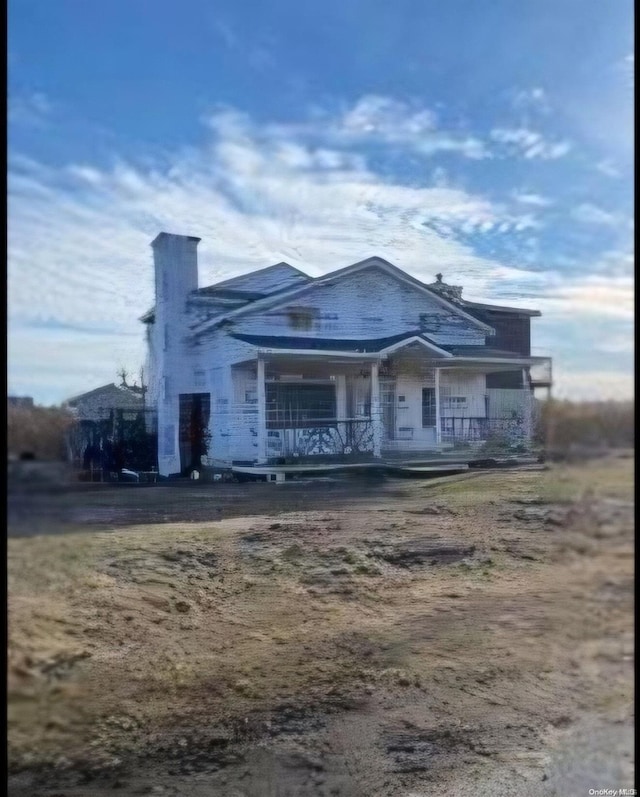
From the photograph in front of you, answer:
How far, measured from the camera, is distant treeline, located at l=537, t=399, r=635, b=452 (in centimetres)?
94

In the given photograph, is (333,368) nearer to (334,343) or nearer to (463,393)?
(334,343)

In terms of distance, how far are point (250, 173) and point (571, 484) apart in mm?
1022

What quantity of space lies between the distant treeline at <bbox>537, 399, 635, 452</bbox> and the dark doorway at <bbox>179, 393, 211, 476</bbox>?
79 centimetres

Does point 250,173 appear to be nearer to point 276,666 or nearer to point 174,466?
point 174,466

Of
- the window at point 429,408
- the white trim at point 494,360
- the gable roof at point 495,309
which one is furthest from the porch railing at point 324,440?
the gable roof at point 495,309

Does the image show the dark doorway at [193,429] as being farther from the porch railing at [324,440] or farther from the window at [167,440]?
the porch railing at [324,440]

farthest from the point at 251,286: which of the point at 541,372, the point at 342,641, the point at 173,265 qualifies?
the point at 342,641

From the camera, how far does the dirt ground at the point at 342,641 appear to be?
1033 millimetres

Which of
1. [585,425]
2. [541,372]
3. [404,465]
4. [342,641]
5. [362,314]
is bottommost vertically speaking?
[342,641]

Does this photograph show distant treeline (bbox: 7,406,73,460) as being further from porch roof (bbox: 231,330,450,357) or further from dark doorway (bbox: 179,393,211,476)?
porch roof (bbox: 231,330,450,357)

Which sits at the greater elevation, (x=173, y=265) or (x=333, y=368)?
(x=173, y=265)

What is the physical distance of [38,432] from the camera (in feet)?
3.14

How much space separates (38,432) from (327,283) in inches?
27.5

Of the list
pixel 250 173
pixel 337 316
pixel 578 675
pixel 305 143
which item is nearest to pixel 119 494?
pixel 337 316
